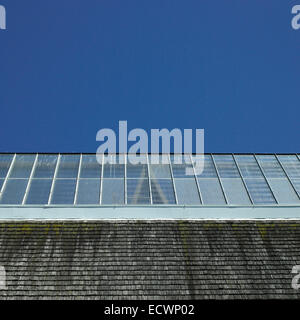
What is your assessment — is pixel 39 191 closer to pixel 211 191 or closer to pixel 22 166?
pixel 22 166

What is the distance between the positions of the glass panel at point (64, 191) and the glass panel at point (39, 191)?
0.23 meters

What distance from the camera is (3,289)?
6.72m

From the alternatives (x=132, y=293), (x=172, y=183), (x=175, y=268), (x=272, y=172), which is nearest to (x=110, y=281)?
(x=132, y=293)

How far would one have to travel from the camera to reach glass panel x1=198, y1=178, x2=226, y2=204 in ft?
32.8

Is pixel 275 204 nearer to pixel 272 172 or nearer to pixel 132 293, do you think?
pixel 272 172

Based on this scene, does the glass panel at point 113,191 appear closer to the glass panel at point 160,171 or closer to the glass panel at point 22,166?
the glass panel at point 160,171

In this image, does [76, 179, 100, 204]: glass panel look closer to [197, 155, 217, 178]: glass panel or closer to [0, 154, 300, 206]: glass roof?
[0, 154, 300, 206]: glass roof

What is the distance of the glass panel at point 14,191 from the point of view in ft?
31.7

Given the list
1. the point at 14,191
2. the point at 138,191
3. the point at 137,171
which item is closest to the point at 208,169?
the point at 137,171

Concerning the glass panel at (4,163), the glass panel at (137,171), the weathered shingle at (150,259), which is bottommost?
the weathered shingle at (150,259)

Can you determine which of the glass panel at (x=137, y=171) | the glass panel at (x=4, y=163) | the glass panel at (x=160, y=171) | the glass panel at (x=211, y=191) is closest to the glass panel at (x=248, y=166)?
the glass panel at (x=211, y=191)

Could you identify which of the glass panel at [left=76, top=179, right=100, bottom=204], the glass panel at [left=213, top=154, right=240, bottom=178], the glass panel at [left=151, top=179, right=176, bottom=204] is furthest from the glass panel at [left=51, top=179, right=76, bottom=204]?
the glass panel at [left=213, top=154, right=240, bottom=178]

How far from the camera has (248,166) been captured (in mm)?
12062
